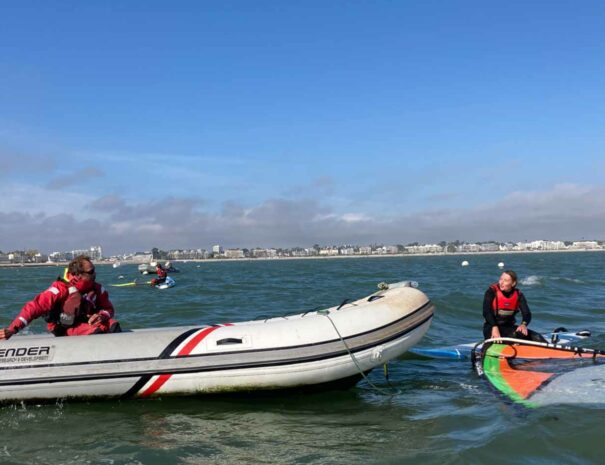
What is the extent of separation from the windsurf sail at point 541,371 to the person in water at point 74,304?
4.27m

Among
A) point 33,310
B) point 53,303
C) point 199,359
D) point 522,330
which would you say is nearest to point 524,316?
point 522,330

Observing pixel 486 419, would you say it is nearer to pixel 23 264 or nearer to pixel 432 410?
pixel 432 410

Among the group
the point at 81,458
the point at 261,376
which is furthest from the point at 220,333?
the point at 81,458

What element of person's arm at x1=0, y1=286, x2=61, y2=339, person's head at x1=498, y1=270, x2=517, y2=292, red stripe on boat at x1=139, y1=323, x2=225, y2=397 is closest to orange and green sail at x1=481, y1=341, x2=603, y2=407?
person's head at x1=498, y1=270, x2=517, y2=292

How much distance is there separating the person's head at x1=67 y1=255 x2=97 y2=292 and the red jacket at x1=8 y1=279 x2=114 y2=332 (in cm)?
10

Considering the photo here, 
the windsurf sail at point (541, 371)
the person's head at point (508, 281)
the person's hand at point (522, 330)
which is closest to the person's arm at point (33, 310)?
the windsurf sail at point (541, 371)

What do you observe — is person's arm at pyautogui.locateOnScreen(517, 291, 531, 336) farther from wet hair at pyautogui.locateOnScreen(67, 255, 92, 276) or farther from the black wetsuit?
wet hair at pyautogui.locateOnScreen(67, 255, 92, 276)

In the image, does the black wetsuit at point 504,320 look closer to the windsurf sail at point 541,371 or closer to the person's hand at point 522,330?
the person's hand at point 522,330

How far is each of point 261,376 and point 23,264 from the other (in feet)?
512

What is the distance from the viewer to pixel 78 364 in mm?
5082

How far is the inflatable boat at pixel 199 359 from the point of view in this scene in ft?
16.7

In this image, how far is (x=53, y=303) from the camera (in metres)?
5.46

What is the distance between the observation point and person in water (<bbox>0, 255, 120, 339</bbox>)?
5449 millimetres

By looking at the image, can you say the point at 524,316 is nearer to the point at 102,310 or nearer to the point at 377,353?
the point at 377,353
